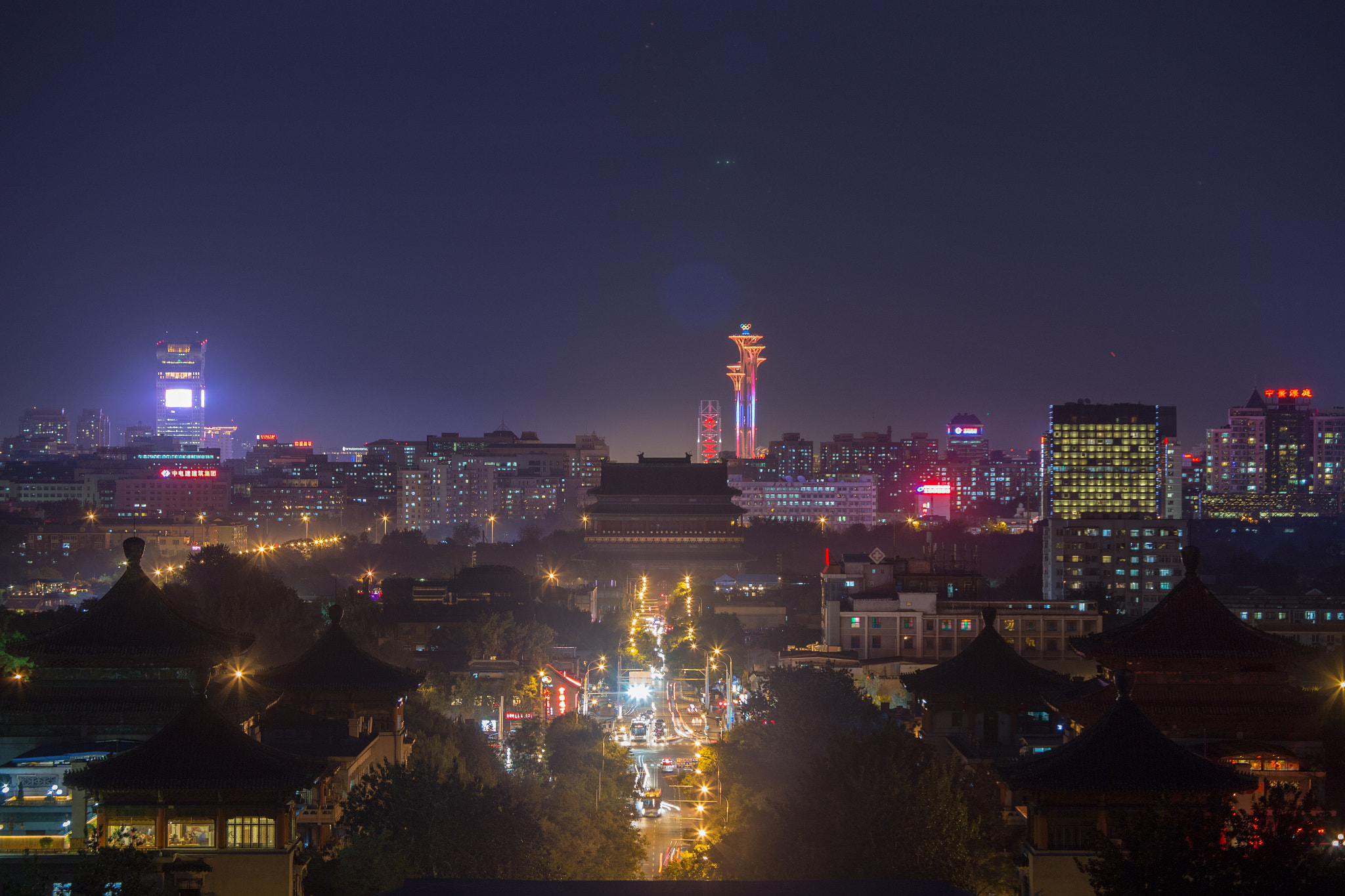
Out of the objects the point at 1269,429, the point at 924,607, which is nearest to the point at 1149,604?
the point at 924,607

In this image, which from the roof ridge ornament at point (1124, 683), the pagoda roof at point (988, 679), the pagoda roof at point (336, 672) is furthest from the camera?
the pagoda roof at point (988, 679)

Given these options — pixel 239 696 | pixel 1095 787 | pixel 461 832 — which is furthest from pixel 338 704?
pixel 1095 787

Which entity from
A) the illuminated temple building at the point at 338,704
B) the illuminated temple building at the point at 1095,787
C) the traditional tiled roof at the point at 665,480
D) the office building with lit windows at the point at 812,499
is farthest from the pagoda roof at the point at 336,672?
the office building with lit windows at the point at 812,499

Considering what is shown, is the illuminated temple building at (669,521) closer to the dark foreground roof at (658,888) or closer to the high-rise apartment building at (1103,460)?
the high-rise apartment building at (1103,460)

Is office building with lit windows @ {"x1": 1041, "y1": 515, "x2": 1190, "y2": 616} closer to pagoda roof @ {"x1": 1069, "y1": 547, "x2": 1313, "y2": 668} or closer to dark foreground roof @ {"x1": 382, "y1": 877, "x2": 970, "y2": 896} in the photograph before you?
pagoda roof @ {"x1": 1069, "y1": 547, "x2": 1313, "y2": 668}

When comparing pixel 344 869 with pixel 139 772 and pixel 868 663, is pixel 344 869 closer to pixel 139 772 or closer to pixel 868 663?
pixel 139 772

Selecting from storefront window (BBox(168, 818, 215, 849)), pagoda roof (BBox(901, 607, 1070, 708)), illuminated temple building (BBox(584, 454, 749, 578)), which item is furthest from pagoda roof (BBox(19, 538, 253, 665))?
illuminated temple building (BBox(584, 454, 749, 578))

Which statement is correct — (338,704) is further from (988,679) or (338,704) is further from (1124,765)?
(1124,765)
